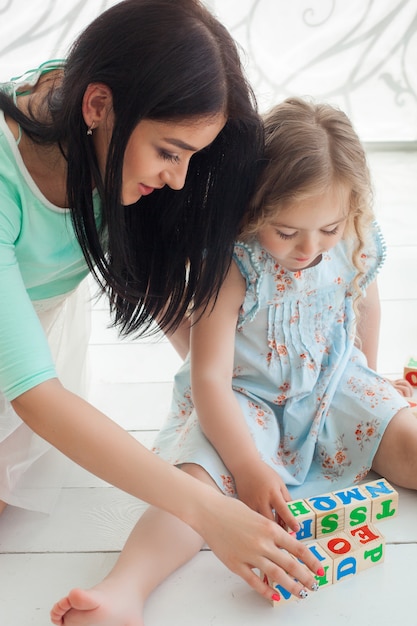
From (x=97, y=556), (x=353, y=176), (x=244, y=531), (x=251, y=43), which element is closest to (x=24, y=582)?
(x=97, y=556)

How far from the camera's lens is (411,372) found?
1.40m

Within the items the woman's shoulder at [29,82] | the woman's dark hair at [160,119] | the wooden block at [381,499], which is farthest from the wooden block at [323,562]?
the woman's shoulder at [29,82]

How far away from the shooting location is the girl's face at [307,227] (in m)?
1.04

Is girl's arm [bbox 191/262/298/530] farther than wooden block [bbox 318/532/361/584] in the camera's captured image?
Yes

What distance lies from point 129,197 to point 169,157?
0.24ft

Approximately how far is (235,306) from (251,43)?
1.86m

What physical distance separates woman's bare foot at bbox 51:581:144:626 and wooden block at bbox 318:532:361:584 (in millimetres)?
228

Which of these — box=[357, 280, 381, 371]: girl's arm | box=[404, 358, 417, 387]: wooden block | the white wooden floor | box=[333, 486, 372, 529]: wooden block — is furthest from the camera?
box=[404, 358, 417, 387]: wooden block

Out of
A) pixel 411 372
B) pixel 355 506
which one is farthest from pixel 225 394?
pixel 411 372

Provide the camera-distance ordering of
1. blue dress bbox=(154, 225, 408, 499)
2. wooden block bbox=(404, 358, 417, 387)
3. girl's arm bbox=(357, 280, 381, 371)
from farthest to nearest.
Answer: wooden block bbox=(404, 358, 417, 387) → girl's arm bbox=(357, 280, 381, 371) → blue dress bbox=(154, 225, 408, 499)

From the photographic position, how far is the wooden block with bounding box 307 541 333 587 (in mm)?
927

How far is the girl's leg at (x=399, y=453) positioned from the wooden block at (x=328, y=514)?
137 millimetres

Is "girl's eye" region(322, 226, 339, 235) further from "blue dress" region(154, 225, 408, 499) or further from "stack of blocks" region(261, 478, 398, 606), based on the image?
"stack of blocks" region(261, 478, 398, 606)

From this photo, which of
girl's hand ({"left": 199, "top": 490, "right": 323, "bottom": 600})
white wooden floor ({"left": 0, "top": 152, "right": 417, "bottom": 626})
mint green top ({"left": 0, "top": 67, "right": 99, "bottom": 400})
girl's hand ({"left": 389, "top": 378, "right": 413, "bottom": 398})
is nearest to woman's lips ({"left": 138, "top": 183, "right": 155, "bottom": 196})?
mint green top ({"left": 0, "top": 67, "right": 99, "bottom": 400})
